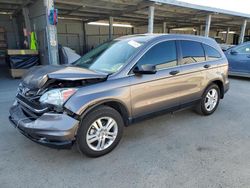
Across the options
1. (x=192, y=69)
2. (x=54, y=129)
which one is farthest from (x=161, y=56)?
(x=54, y=129)

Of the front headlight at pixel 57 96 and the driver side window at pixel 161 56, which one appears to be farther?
the driver side window at pixel 161 56

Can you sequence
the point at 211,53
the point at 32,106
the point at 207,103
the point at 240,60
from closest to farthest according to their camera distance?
the point at 32,106
the point at 211,53
the point at 207,103
the point at 240,60

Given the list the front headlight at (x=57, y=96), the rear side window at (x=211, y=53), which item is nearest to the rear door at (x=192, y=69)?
the rear side window at (x=211, y=53)

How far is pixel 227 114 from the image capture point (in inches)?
176

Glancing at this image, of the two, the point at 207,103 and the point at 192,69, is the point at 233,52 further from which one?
the point at 192,69

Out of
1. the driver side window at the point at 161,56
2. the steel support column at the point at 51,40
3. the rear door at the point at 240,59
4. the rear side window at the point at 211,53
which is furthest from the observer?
the rear door at the point at 240,59

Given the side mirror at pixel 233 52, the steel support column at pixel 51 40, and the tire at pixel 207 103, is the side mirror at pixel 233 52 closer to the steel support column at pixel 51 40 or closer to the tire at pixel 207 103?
the tire at pixel 207 103

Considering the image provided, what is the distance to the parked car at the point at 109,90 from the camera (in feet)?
7.97

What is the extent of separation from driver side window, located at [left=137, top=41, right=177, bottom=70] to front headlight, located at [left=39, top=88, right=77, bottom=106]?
44.5 inches

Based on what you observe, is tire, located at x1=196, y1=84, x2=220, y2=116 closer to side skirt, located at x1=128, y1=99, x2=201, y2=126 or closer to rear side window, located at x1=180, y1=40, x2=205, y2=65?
side skirt, located at x1=128, y1=99, x2=201, y2=126

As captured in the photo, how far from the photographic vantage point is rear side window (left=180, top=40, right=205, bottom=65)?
3619 millimetres

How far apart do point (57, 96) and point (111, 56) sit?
1231mm

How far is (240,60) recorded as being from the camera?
8320 mm

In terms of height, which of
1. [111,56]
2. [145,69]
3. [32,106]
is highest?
[111,56]
